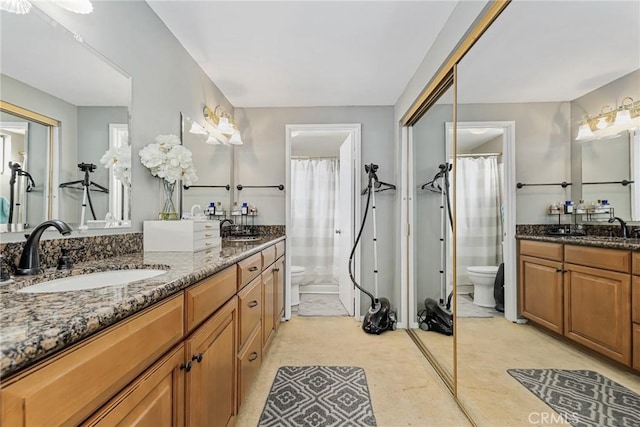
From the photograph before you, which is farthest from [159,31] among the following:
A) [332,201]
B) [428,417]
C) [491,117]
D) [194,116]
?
[332,201]

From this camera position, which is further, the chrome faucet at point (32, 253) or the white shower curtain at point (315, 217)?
the white shower curtain at point (315, 217)

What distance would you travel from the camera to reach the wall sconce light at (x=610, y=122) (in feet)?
2.43

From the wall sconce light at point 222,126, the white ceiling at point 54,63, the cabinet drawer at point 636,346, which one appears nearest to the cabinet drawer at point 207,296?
the white ceiling at point 54,63

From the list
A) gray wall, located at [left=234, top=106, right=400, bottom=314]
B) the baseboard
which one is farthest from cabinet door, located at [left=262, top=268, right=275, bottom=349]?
the baseboard

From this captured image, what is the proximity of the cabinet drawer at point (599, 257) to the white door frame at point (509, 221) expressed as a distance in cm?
31

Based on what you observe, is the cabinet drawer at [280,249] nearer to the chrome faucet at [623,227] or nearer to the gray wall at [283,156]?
the gray wall at [283,156]

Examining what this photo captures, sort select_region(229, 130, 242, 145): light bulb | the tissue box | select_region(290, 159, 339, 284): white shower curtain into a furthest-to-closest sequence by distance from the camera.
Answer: select_region(290, 159, 339, 284): white shower curtain → select_region(229, 130, 242, 145): light bulb → the tissue box

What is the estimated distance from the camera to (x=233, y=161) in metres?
3.36

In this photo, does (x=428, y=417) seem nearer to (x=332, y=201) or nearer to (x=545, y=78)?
(x=545, y=78)

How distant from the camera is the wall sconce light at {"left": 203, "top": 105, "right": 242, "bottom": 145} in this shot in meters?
2.70

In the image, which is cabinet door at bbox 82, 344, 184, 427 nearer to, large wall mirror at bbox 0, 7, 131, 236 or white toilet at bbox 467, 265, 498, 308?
large wall mirror at bbox 0, 7, 131, 236

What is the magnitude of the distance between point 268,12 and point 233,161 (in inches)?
69.3

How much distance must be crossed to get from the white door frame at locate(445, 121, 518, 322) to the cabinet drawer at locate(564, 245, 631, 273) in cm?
31

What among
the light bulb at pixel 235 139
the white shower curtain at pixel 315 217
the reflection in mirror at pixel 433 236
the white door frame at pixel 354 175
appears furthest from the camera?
the white shower curtain at pixel 315 217
